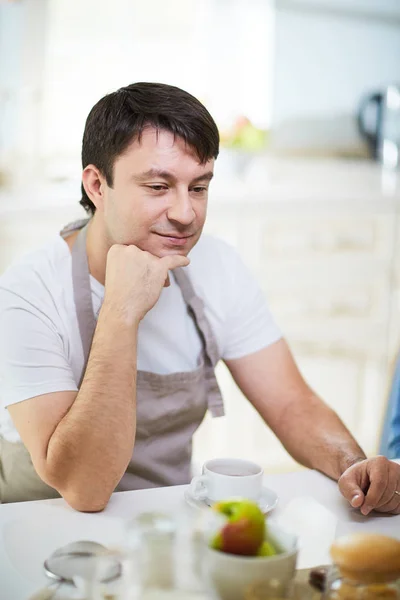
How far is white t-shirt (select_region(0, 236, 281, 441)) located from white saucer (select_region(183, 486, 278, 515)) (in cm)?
28

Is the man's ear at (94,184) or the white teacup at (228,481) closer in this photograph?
the white teacup at (228,481)

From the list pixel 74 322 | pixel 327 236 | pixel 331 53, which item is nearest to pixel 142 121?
pixel 74 322

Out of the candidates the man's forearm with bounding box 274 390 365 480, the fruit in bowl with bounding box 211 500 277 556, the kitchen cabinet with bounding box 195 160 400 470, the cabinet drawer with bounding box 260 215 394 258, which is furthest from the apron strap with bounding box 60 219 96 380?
the cabinet drawer with bounding box 260 215 394 258

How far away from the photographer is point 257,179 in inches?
128

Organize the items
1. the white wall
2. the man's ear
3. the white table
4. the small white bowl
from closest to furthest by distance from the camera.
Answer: the small white bowl
the white table
the man's ear
the white wall

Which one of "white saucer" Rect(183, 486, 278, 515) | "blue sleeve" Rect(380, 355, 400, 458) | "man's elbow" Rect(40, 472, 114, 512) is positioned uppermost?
"man's elbow" Rect(40, 472, 114, 512)

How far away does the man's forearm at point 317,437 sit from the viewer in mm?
1376

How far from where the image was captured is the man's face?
1.36 metres

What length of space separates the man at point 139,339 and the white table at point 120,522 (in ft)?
0.10

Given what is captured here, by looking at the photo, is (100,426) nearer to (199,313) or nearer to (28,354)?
(28,354)

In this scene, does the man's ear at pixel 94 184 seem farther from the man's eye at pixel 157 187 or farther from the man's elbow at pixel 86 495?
the man's elbow at pixel 86 495

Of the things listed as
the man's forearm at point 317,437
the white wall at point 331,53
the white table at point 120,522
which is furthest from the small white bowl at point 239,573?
the white wall at point 331,53

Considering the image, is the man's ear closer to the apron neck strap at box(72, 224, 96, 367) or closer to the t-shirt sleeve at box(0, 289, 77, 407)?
the apron neck strap at box(72, 224, 96, 367)

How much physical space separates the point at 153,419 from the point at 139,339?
16 centimetres
